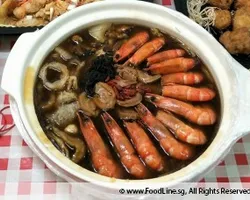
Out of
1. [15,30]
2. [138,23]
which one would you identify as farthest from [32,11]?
[138,23]

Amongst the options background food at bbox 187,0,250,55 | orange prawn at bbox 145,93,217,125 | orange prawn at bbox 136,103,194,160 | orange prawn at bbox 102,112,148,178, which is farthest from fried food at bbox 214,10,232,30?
orange prawn at bbox 102,112,148,178

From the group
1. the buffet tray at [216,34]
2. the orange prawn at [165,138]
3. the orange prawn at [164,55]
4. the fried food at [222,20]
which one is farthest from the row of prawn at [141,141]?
the fried food at [222,20]

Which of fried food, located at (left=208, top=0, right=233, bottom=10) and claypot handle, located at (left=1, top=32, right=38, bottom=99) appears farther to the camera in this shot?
fried food, located at (left=208, top=0, right=233, bottom=10)

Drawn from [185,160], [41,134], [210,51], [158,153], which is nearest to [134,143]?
[158,153]

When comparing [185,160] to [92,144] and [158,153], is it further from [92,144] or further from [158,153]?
[92,144]

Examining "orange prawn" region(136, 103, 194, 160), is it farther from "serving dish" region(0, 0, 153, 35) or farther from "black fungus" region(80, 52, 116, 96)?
"serving dish" region(0, 0, 153, 35)
